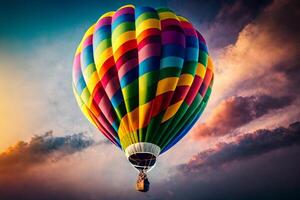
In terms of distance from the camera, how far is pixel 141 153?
22531 millimetres

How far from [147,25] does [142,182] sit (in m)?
8.01

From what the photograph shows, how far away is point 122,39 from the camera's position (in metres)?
23.5

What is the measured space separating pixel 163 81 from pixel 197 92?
104 inches

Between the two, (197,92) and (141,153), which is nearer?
(141,153)

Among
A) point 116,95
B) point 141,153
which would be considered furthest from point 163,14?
point 141,153

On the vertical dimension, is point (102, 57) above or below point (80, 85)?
above

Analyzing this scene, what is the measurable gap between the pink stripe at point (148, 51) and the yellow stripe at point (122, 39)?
37.9 inches

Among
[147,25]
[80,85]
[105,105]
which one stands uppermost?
[147,25]

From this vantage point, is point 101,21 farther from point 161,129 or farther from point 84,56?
point 161,129

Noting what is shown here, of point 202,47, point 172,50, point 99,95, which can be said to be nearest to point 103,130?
point 99,95

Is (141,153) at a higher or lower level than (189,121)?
lower

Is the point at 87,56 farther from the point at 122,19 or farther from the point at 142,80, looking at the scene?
the point at 142,80

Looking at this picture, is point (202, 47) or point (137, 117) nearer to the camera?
point (137, 117)

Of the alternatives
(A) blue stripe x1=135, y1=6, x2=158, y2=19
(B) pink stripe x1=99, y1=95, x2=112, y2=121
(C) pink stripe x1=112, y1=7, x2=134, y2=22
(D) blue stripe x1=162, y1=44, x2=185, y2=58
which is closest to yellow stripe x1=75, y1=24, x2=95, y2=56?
(C) pink stripe x1=112, y1=7, x2=134, y2=22
